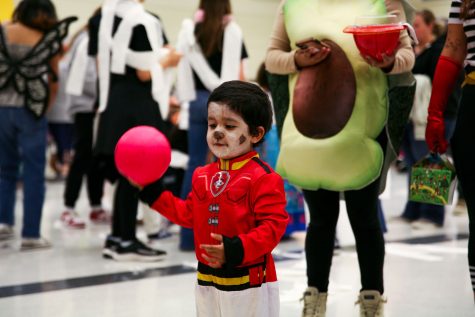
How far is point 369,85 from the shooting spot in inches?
93.7

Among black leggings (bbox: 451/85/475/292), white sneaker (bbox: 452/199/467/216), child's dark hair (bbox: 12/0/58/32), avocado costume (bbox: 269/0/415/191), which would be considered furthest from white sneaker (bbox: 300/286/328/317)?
white sneaker (bbox: 452/199/467/216)

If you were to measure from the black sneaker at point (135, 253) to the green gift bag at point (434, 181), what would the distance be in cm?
183

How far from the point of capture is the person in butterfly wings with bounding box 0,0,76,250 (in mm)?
4031

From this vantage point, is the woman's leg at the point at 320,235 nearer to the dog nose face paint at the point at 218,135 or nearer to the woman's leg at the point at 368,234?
the woman's leg at the point at 368,234

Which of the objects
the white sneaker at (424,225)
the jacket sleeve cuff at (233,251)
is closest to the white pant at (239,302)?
the jacket sleeve cuff at (233,251)

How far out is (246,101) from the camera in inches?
71.1

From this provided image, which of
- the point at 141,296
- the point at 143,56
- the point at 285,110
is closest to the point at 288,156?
the point at 285,110

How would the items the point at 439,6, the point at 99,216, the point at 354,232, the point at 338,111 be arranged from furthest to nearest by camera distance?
the point at 439,6, the point at 99,216, the point at 354,232, the point at 338,111

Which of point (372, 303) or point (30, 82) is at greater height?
point (30, 82)

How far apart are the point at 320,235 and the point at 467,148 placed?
651mm

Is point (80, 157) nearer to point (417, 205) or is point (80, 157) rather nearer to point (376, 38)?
point (417, 205)

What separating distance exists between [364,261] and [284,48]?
826mm

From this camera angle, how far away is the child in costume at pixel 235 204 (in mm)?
1756

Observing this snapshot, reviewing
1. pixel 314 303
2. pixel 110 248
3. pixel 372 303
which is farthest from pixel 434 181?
pixel 110 248
